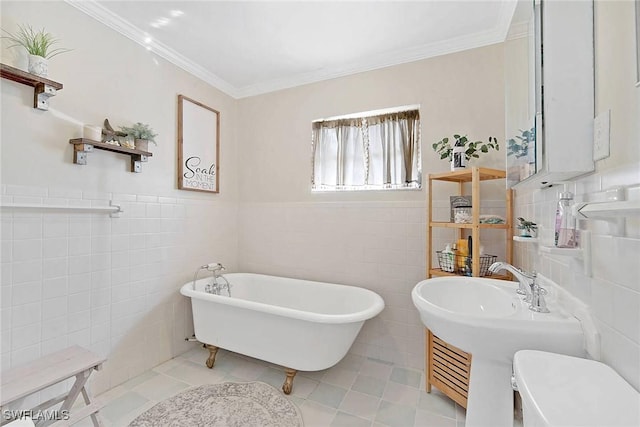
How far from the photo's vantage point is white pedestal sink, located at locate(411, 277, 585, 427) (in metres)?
0.96

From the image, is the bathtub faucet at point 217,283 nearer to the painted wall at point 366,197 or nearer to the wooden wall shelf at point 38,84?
the painted wall at point 366,197

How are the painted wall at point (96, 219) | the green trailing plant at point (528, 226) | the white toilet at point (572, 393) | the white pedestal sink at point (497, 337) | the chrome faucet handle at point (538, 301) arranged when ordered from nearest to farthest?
the white toilet at point (572, 393) < the white pedestal sink at point (497, 337) < the chrome faucet handle at point (538, 301) < the green trailing plant at point (528, 226) < the painted wall at point (96, 219)

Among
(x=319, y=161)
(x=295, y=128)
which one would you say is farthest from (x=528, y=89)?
(x=295, y=128)

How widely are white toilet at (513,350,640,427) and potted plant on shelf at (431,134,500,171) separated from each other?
1.43 meters

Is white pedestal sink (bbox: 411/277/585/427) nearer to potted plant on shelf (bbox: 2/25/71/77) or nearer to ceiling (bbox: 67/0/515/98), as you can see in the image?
ceiling (bbox: 67/0/515/98)

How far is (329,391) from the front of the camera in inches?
78.3

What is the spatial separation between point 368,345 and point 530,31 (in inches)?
90.8

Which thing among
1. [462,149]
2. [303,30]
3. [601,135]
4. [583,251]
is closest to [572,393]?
[583,251]

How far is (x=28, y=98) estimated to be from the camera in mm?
1627

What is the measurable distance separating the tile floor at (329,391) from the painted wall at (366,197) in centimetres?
26

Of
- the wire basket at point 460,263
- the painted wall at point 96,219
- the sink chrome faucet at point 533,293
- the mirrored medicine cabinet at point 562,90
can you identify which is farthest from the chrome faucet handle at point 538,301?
the painted wall at point 96,219

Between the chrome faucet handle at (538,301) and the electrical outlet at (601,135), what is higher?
the electrical outlet at (601,135)

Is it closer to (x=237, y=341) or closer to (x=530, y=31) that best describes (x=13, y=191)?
(x=237, y=341)

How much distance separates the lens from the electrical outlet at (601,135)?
0.82 meters
